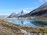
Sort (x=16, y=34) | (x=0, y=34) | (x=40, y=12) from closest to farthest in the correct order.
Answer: (x=0, y=34) → (x=16, y=34) → (x=40, y=12)

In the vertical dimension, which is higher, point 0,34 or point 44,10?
point 44,10

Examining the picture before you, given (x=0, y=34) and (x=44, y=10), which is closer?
(x=0, y=34)

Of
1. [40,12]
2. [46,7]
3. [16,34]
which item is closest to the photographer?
[16,34]

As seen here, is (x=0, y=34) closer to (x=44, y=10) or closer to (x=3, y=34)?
(x=3, y=34)

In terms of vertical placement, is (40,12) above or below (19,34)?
above

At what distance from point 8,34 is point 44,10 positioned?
90987 mm

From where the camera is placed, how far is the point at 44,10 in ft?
333

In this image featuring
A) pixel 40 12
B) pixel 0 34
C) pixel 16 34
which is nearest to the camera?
pixel 0 34

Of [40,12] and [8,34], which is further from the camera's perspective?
[40,12]

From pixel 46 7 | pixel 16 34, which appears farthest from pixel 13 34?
pixel 46 7

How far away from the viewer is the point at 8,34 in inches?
470

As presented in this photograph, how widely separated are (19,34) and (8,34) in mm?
1176

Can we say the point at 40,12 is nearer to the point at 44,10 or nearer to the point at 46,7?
the point at 44,10

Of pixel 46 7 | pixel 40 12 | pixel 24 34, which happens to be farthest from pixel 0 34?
pixel 46 7
